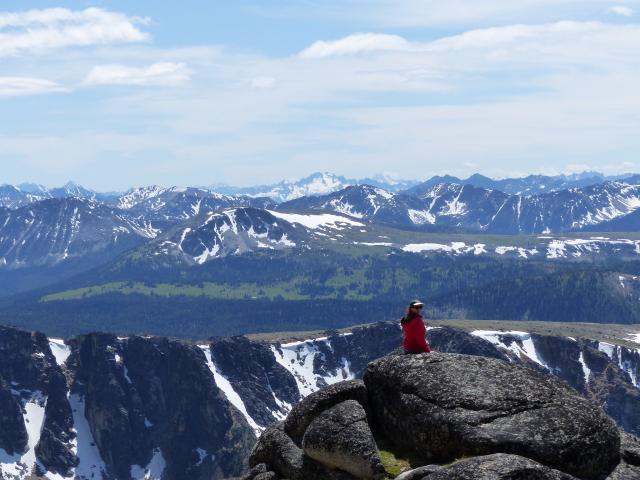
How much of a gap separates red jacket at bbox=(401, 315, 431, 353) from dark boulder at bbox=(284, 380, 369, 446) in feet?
9.13

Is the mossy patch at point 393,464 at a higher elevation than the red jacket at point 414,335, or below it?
below

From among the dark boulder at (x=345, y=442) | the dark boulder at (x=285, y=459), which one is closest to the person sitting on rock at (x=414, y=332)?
the dark boulder at (x=345, y=442)

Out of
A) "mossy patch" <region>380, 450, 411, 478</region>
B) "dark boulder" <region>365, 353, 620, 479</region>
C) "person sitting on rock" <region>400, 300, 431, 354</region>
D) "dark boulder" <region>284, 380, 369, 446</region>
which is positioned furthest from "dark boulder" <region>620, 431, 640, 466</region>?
"dark boulder" <region>284, 380, 369, 446</region>

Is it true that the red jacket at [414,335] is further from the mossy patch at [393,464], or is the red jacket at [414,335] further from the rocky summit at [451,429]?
the mossy patch at [393,464]

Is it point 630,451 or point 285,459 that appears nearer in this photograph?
point 630,451

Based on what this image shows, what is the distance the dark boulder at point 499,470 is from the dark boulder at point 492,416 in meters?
1.68

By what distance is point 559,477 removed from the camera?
35.1 metres

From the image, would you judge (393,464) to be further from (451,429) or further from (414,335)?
(414,335)

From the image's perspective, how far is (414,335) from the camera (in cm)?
4434

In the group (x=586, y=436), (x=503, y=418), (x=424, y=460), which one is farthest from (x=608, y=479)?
(x=424, y=460)

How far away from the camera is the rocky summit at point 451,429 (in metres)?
36.9

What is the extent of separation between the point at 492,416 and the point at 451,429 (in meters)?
1.69

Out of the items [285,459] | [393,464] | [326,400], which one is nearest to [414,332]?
[326,400]

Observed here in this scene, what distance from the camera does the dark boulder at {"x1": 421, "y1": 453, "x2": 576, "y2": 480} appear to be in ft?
112
